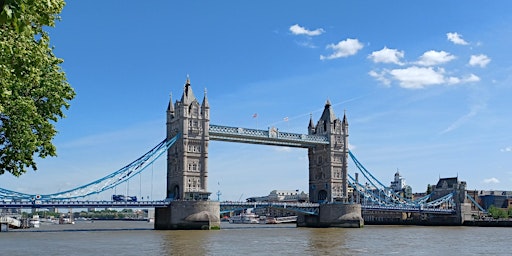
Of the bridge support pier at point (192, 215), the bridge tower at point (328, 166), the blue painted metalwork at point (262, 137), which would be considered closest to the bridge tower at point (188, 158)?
the bridge support pier at point (192, 215)

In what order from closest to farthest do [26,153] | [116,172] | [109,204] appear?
1. [26,153]
2. [109,204]
3. [116,172]

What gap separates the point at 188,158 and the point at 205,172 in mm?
3478

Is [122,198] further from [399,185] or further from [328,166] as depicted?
[399,185]

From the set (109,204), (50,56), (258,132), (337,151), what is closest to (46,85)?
(50,56)

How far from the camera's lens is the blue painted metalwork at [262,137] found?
3691 inches

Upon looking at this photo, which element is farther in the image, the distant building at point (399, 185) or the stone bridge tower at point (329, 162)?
the distant building at point (399, 185)

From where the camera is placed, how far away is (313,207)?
102m

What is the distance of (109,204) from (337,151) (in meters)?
46.0

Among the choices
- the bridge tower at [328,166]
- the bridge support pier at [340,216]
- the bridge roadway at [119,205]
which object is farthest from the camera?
the bridge tower at [328,166]

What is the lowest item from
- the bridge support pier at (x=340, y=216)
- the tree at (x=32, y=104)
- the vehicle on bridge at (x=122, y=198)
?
the bridge support pier at (x=340, y=216)

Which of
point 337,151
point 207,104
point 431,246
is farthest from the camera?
point 337,151

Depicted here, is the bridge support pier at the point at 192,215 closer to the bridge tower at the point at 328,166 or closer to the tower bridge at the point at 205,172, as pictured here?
the tower bridge at the point at 205,172

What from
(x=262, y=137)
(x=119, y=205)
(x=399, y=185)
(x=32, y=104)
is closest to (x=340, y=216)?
(x=262, y=137)

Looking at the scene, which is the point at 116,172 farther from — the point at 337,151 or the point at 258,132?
the point at 337,151
